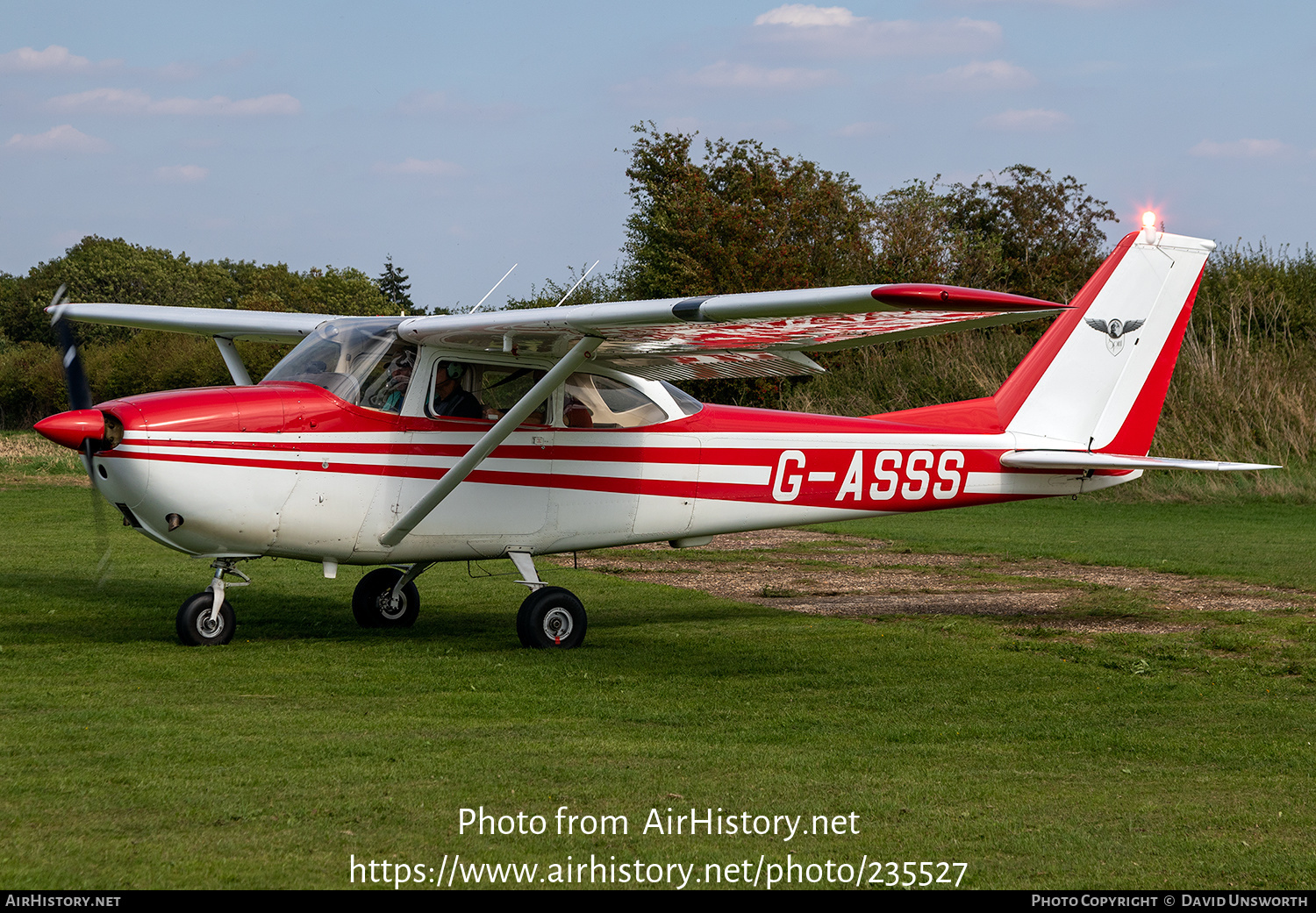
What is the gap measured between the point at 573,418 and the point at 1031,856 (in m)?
5.90

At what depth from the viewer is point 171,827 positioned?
459cm

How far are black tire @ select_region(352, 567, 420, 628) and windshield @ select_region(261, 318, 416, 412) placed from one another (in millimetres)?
1997

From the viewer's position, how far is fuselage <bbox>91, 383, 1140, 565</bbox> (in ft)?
27.4

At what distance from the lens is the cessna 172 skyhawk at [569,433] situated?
823 cm

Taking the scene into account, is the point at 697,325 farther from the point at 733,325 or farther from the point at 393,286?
the point at 393,286

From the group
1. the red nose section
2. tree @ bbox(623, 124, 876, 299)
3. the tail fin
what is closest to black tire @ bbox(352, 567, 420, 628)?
the red nose section

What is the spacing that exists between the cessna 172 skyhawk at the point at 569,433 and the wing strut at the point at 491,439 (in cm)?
2

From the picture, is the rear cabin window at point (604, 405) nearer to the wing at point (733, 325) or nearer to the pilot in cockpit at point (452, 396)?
the wing at point (733, 325)

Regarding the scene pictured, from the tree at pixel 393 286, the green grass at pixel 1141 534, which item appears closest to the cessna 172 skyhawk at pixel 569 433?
the green grass at pixel 1141 534

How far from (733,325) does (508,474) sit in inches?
89.0

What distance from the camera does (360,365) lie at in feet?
29.7

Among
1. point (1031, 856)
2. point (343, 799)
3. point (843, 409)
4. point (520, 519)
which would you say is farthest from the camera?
point (843, 409)
